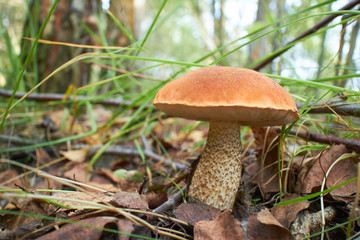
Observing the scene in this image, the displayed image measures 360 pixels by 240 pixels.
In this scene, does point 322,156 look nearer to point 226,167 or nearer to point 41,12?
point 226,167

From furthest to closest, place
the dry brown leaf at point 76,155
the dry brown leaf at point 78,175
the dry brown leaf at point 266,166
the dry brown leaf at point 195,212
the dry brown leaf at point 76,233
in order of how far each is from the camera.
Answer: the dry brown leaf at point 76,155 → the dry brown leaf at point 78,175 → the dry brown leaf at point 266,166 → the dry brown leaf at point 195,212 → the dry brown leaf at point 76,233

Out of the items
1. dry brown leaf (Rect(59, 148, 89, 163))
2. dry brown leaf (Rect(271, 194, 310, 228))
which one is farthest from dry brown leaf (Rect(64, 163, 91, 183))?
dry brown leaf (Rect(271, 194, 310, 228))

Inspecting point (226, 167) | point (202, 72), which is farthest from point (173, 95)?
point (226, 167)

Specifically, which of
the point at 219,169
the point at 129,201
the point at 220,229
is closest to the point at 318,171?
the point at 219,169

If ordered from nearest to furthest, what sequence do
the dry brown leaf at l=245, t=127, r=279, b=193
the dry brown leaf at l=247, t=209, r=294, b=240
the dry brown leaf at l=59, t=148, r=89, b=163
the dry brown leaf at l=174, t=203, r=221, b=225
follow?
1. the dry brown leaf at l=247, t=209, r=294, b=240
2. the dry brown leaf at l=174, t=203, r=221, b=225
3. the dry brown leaf at l=245, t=127, r=279, b=193
4. the dry brown leaf at l=59, t=148, r=89, b=163

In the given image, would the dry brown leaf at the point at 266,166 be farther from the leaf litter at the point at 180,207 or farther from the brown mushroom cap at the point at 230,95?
the brown mushroom cap at the point at 230,95

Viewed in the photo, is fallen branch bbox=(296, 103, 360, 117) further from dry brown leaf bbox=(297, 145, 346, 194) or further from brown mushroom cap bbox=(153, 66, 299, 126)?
brown mushroom cap bbox=(153, 66, 299, 126)

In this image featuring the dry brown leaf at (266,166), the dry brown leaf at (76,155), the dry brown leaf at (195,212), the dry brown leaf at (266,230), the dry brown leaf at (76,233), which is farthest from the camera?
the dry brown leaf at (76,155)

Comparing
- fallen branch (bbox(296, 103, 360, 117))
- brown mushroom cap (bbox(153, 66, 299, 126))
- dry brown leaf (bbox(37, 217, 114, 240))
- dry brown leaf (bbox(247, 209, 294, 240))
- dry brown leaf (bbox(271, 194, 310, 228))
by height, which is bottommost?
dry brown leaf (bbox(271, 194, 310, 228))

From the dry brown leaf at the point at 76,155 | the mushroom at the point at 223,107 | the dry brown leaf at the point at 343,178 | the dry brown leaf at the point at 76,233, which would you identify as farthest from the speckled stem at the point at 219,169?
the dry brown leaf at the point at 76,155
